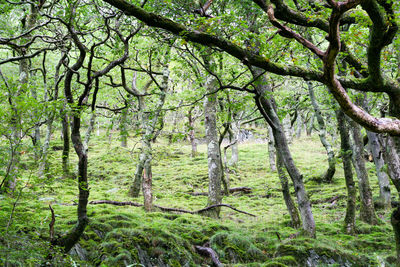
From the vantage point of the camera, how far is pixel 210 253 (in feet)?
20.9

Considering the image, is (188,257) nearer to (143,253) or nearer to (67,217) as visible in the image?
(143,253)

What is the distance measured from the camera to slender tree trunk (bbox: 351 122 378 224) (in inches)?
355

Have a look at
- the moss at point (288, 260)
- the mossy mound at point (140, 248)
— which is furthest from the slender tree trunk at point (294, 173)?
the mossy mound at point (140, 248)

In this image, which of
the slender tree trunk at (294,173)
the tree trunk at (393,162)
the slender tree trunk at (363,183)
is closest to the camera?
the tree trunk at (393,162)

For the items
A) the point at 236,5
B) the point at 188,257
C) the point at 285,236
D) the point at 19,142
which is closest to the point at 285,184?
the point at 285,236

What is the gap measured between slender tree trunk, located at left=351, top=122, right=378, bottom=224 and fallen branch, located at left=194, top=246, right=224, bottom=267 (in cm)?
569

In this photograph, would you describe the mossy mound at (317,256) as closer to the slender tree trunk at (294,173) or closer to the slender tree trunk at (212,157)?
the slender tree trunk at (294,173)

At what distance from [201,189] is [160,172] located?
4.09m

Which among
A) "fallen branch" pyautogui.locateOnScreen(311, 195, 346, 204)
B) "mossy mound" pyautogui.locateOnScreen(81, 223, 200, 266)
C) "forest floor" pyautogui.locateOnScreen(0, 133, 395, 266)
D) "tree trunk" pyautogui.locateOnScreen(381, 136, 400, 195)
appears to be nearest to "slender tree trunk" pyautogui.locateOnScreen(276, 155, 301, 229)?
"forest floor" pyautogui.locateOnScreen(0, 133, 395, 266)

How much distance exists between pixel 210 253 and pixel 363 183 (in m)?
5.87

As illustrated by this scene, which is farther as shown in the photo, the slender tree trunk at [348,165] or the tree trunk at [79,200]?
the slender tree trunk at [348,165]

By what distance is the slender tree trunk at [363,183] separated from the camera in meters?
9.01

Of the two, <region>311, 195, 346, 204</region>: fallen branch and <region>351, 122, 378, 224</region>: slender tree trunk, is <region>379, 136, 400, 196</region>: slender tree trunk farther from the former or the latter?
<region>311, 195, 346, 204</region>: fallen branch

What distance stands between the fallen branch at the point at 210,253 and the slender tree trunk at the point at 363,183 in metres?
5.69
